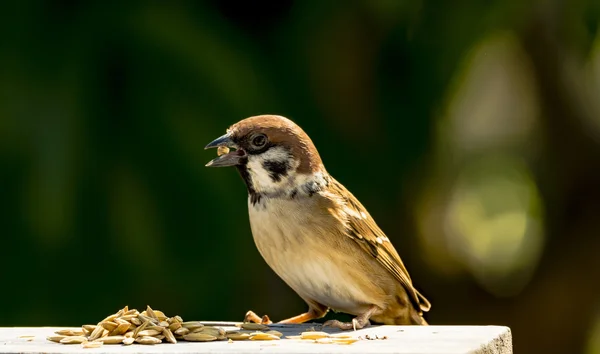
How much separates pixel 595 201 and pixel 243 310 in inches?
76.8

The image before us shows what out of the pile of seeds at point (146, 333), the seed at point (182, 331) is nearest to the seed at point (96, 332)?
the pile of seeds at point (146, 333)

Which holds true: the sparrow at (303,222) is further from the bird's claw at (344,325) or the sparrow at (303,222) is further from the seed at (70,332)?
the seed at (70,332)

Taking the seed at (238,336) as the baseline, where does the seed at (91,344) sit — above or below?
above

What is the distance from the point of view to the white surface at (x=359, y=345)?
9.23ft

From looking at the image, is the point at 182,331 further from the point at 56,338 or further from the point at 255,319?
the point at 255,319

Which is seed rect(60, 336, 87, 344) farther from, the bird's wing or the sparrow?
the bird's wing

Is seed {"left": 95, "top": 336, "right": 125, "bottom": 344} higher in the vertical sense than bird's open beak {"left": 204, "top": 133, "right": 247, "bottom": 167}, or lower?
lower

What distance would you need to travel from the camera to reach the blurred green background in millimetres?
5617

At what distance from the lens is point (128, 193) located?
564cm

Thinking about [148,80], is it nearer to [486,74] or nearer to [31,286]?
[31,286]

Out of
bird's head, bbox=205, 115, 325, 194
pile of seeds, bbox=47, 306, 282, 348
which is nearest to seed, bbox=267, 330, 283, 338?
pile of seeds, bbox=47, 306, 282, 348

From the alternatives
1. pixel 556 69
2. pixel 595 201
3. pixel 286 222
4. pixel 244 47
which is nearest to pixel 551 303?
pixel 595 201

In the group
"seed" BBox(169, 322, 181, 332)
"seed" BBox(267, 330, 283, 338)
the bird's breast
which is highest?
the bird's breast

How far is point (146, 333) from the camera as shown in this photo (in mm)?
3104
